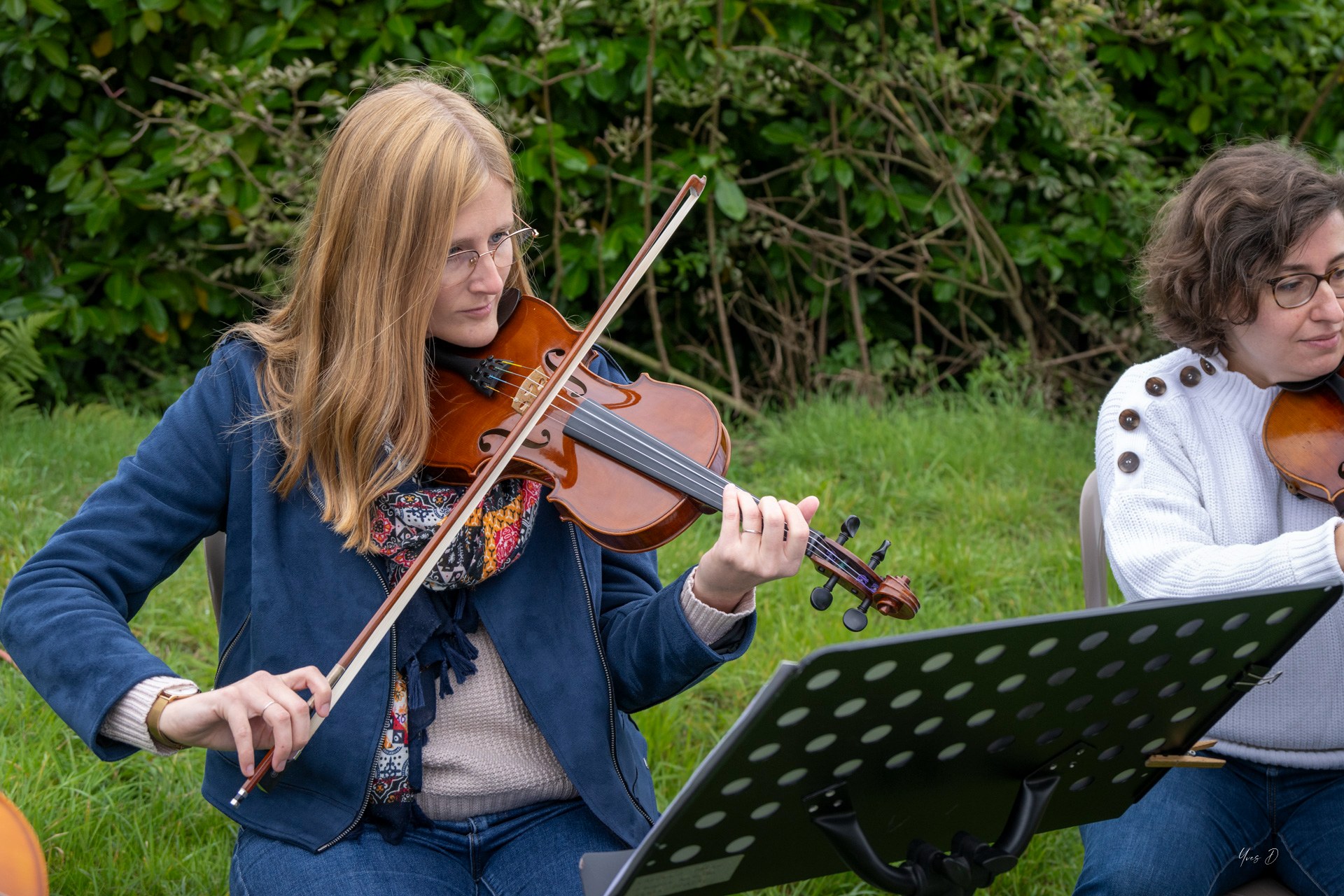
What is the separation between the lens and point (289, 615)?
159cm

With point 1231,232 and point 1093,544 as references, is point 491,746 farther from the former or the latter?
point 1231,232

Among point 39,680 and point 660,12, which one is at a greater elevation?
point 660,12

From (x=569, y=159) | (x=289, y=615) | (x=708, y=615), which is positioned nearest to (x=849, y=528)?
(x=708, y=615)

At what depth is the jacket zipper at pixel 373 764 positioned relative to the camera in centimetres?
156

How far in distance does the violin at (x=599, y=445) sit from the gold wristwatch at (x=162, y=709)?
42cm

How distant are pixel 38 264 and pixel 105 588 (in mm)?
2987

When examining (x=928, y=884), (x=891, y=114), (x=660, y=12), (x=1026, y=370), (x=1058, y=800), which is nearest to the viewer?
(x=928, y=884)

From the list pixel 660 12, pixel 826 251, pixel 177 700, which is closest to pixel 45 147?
pixel 660 12

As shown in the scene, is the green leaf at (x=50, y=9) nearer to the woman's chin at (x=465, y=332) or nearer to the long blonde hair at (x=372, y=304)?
the long blonde hair at (x=372, y=304)

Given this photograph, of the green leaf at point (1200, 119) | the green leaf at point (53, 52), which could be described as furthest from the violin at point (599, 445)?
the green leaf at point (1200, 119)

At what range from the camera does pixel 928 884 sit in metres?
1.36

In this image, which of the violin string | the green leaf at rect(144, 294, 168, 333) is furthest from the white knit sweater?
the green leaf at rect(144, 294, 168, 333)

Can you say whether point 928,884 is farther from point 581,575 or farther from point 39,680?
point 39,680

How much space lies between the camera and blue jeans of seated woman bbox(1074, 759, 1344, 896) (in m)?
1.67
